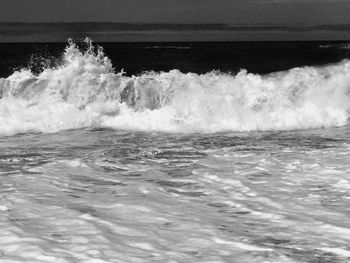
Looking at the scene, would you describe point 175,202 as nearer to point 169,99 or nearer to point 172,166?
point 172,166

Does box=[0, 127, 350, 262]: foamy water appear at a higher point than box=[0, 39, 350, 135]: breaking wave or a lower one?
lower

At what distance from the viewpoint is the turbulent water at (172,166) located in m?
3.66

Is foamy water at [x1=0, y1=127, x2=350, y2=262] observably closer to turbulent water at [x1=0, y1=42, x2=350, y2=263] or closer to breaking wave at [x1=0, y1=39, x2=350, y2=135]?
turbulent water at [x1=0, y1=42, x2=350, y2=263]

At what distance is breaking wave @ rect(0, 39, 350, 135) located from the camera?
1141cm

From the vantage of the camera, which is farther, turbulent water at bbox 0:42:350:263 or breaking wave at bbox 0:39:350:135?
breaking wave at bbox 0:39:350:135

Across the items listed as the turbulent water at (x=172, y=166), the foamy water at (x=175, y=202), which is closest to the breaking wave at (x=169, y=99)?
the turbulent water at (x=172, y=166)

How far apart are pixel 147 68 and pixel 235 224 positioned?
898 inches

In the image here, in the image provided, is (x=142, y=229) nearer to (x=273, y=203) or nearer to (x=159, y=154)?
(x=273, y=203)

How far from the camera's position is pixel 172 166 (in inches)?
261

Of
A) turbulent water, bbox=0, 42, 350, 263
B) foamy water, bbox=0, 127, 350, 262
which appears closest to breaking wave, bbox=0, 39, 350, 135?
turbulent water, bbox=0, 42, 350, 263

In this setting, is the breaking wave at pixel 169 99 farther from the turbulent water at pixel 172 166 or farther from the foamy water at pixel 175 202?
the foamy water at pixel 175 202

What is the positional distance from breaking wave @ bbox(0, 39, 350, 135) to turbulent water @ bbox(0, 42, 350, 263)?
3 centimetres

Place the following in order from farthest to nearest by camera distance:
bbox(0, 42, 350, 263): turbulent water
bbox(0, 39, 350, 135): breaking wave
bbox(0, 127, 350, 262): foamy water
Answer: bbox(0, 39, 350, 135): breaking wave
bbox(0, 42, 350, 263): turbulent water
bbox(0, 127, 350, 262): foamy water

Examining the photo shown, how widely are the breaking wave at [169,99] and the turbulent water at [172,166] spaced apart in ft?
0.11
